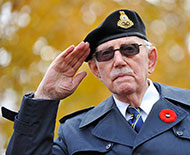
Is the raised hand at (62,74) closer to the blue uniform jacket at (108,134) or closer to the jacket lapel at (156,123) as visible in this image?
the blue uniform jacket at (108,134)

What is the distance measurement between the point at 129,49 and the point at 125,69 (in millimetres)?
211

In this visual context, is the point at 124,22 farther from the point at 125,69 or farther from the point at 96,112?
the point at 96,112

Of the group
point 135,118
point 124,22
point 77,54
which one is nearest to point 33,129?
point 77,54

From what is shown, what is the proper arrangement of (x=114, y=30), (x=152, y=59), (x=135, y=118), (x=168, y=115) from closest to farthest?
(x=168, y=115)
(x=135, y=118)
(x=114, y=30)
(x=152, y=59)

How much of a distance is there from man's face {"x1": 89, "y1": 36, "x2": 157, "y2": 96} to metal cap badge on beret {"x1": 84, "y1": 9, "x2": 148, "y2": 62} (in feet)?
0.20

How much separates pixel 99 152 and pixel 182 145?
740 mm

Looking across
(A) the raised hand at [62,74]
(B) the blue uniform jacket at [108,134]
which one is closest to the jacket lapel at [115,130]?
(B) the blue uniform jacket at [108,134]

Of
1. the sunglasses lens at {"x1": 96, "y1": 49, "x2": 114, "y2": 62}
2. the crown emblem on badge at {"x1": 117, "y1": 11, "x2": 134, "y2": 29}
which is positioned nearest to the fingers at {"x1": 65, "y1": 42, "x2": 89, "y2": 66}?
the sunglasses lens at {"x1": 96, "y1": 49, "x2": 114, "y2": 62}

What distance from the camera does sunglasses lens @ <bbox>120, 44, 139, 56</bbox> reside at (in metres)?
3.19

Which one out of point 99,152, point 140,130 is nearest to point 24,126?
point 99,152

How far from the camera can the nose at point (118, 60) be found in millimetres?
3129

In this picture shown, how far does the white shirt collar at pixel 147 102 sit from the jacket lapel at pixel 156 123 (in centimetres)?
9

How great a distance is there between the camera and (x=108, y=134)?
3.08 metres

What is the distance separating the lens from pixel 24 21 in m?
5.59
